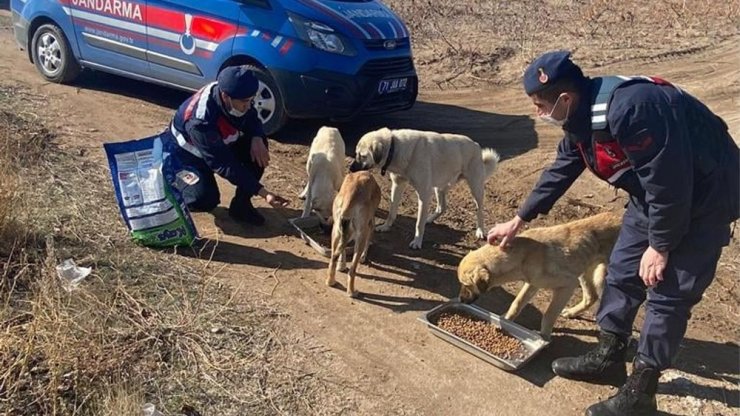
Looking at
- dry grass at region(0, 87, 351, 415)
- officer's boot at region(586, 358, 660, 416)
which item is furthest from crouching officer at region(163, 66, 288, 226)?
officer's boot at region(586, 358, 660, 416)

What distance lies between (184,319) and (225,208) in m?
2.10

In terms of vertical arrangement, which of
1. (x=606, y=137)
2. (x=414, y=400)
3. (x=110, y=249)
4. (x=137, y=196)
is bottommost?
(x=414, y=400)

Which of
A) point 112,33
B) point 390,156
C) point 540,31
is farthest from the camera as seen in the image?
point 540,31

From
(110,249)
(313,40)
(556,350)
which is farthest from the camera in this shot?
(313,40)

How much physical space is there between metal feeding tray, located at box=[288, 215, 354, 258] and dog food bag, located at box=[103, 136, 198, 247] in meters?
0.94

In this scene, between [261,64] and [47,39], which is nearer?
[261,64]

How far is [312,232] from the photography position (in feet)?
19.6

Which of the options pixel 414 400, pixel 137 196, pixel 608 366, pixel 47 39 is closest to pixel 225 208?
pixel 137 196

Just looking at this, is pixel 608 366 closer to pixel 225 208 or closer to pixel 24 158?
pixel 225 208

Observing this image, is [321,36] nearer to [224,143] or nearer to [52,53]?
[224,143]

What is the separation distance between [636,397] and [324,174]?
3082 millimetres

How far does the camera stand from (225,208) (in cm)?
638

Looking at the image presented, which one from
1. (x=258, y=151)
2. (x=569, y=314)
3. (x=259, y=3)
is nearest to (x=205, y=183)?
(x=258, y=151)

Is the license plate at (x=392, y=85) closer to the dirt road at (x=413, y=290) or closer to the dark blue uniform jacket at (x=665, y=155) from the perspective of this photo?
the dirt road at (x=413, y=290)
